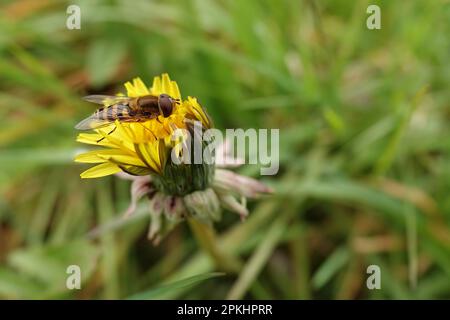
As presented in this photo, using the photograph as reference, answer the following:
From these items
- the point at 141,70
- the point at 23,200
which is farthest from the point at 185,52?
the point at 23,200

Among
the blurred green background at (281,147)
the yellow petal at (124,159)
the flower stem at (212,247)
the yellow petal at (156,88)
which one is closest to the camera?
the yellow petal at (124,159)

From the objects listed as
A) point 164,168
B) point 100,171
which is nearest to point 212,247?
point 164,168

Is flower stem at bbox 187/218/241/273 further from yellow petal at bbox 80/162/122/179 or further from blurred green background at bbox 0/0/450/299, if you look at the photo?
yellow petal at bbox 80/162/122/179

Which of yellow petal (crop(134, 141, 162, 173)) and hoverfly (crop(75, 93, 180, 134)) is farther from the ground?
hoverfly (crop(75, 93, 180, 134))

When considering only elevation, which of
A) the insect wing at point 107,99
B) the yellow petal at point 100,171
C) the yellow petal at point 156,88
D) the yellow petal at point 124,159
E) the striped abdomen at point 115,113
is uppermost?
the yellow petal at point 156,88

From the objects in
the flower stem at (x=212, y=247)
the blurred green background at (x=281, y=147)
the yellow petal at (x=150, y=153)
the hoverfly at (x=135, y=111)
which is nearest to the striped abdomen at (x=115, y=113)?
the hoverfly at (x=135, y=111)

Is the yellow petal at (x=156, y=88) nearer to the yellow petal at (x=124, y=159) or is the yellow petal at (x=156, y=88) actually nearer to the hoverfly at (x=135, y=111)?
the hoverfly at (x=135, y=111)

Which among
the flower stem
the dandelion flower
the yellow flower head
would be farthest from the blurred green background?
the yellow flower head

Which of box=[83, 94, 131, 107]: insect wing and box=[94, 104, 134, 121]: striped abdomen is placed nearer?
box=[94, 104, 134, 121]: striped abdomen

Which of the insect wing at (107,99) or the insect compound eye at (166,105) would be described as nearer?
the insect compound eye at (166,105)
